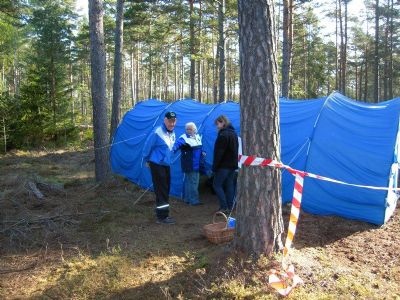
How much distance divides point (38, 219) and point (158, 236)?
205cm

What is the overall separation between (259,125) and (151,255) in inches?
93.0

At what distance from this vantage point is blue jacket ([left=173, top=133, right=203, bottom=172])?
7.67 meters

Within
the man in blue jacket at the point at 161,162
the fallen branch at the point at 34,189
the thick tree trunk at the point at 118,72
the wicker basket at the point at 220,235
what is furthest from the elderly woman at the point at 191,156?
the thick tree trunk at the point at 118,72

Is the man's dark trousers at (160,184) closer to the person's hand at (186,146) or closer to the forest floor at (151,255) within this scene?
the forest floor at (151,255)

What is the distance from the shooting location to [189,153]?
7707mm

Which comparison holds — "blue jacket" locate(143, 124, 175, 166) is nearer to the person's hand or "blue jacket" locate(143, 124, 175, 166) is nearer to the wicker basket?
the person's hand

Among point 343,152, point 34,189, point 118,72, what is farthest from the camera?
point 118,72

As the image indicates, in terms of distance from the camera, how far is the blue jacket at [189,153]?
25.2 ft

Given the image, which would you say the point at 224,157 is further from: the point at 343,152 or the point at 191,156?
the point at 343,152

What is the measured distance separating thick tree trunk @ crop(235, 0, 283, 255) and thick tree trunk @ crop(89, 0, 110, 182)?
5523 millimetres

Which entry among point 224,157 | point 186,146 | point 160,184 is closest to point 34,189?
point 160,184

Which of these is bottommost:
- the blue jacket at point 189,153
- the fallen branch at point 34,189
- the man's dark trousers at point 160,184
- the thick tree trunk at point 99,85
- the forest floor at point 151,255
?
the forest floor at point 151,255

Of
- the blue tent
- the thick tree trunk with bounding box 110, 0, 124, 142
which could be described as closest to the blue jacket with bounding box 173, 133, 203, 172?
the blue tent

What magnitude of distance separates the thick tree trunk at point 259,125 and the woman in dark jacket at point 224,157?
2464mm
